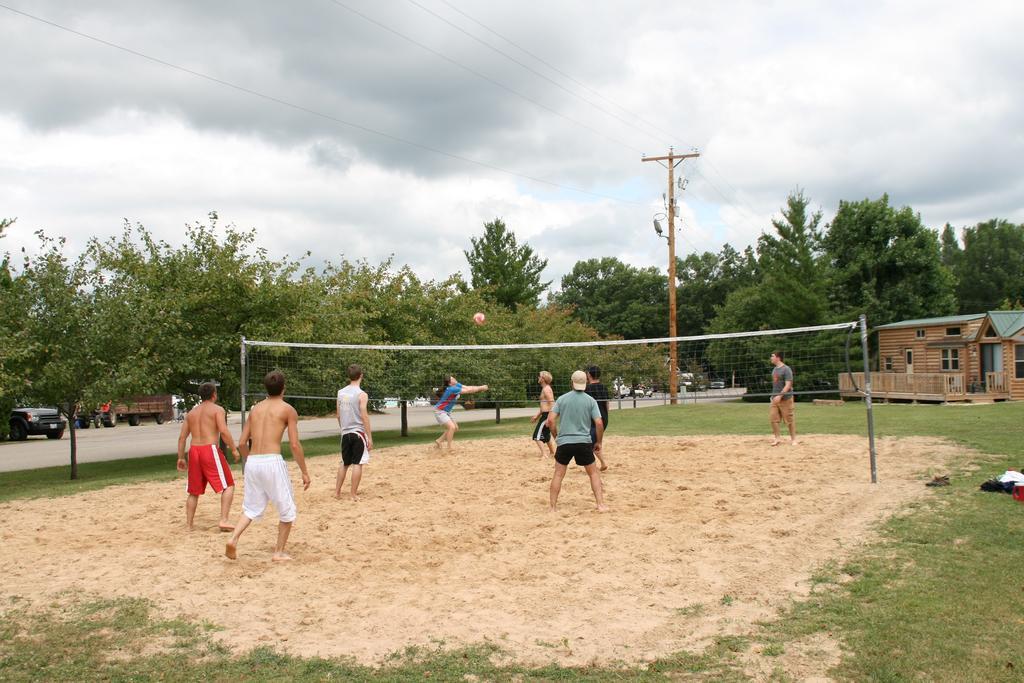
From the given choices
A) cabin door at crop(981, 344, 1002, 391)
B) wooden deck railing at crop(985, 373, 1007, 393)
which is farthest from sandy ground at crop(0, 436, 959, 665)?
cabin door at crop(981, 344, 1002, 391)

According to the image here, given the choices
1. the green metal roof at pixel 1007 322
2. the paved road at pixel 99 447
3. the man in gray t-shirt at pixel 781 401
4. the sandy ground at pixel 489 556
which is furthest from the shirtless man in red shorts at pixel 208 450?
the green metal roof at pixel 1007 322

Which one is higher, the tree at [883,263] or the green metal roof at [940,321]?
the tree at [883,263]

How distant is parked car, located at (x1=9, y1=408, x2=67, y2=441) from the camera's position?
26938 mm

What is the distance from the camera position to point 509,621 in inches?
225

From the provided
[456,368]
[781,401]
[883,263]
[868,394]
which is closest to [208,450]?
[868,394]

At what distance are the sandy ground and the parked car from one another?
1814 centimetres

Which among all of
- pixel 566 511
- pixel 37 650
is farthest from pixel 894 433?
pixel 37 650

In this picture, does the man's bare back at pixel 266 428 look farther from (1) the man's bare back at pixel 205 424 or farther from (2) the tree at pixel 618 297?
(2) the tree at pixel 618 297

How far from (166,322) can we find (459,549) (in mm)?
9404

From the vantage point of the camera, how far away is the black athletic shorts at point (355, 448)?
10.0 m

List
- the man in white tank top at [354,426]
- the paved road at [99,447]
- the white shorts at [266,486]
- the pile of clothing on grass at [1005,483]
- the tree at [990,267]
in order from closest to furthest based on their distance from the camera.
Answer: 1. the white shorts at [266,486]
2. the pile of clothing on grass at [1005,483]
3. the man in white tank top at [354,426]
4. the paved road at [99,447]
5. the tree at [990,267]

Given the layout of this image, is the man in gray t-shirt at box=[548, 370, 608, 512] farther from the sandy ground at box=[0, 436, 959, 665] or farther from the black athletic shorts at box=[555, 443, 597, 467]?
the sandy ground at box=[0, 436, 959, 665]

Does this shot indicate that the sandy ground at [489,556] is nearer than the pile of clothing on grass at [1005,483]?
Yes

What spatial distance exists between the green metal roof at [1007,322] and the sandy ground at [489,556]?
22701mm
